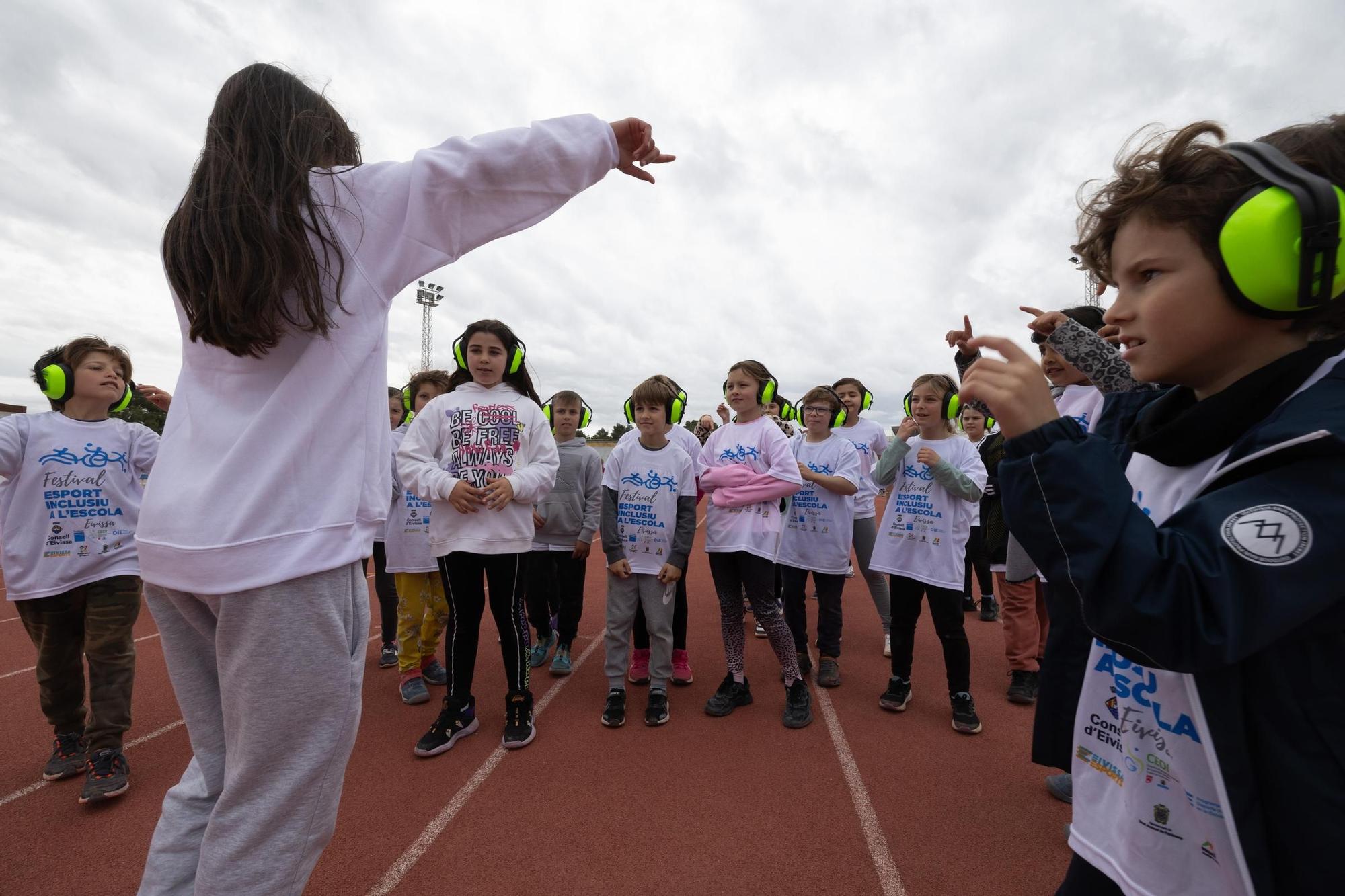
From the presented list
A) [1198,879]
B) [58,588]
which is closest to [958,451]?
[1198,879]

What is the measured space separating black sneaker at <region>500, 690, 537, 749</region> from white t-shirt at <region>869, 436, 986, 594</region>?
2.43 metres

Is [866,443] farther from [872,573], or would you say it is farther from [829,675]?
[829,675]

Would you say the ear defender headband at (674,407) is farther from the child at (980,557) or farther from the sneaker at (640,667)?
the child at (980,557)

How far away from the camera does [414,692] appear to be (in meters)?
4.20

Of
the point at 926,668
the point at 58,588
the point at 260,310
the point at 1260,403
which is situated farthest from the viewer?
the point at 926,668

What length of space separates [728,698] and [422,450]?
2581 millimetres

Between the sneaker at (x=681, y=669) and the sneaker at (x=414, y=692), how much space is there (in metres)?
1.80

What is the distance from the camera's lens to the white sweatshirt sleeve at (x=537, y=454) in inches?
136

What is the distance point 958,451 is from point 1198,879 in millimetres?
3428

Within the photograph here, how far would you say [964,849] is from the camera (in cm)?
265

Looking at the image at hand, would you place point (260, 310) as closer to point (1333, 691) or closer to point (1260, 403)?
point (1260, 403)

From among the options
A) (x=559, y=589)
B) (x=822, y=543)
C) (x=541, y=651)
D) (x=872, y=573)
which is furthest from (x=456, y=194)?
(x=872, y=573)

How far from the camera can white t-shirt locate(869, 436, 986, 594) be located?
12.7 feet

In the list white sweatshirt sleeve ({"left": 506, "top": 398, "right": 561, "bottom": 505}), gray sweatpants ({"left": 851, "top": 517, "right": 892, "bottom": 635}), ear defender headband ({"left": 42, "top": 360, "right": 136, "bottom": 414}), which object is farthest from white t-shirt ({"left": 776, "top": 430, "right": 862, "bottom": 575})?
ear defender headband ({"left": 42, "top": 360, "right": 136, "bottom": 414})
